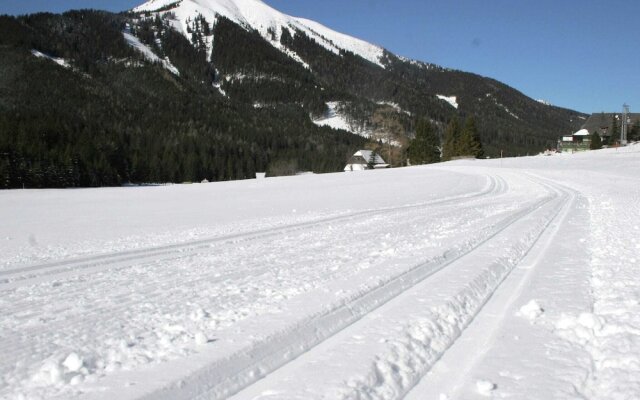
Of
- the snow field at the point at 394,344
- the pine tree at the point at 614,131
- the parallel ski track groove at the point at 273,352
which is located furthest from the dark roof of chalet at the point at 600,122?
the parallel ski track groove at the point at 273,352

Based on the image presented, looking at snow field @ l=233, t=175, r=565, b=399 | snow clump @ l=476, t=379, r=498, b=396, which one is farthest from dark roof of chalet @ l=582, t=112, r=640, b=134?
snow clump @ l=476, t=379, r=498, b=396

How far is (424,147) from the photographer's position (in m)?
85.2

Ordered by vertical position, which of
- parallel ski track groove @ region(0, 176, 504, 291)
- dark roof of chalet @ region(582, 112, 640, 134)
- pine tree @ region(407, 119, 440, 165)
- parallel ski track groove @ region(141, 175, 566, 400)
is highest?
dark roof of chalet @ region(582, 112, 640, 134)

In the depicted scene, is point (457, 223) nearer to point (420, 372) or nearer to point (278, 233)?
point (278, 233)

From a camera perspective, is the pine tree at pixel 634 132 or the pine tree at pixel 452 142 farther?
the pine tree at pixel 634 132

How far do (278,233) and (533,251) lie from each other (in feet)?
19.4

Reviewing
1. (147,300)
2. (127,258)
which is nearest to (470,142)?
(127,258)

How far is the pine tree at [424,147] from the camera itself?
8500 centimetres

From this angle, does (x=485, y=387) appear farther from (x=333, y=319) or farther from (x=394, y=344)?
(x=333, y=319)

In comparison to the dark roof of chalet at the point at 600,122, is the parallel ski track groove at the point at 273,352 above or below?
below

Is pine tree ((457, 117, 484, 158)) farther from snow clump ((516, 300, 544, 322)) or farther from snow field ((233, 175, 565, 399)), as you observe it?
snow clump ((516, 300, 544, 322))

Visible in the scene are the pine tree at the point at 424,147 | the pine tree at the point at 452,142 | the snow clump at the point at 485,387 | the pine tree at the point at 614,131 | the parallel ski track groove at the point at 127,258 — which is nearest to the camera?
the snow clump at the point at 485,387

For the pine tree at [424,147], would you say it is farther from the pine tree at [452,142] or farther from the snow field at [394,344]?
the snow field at [394,344]

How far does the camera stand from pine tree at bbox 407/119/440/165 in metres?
85.0
